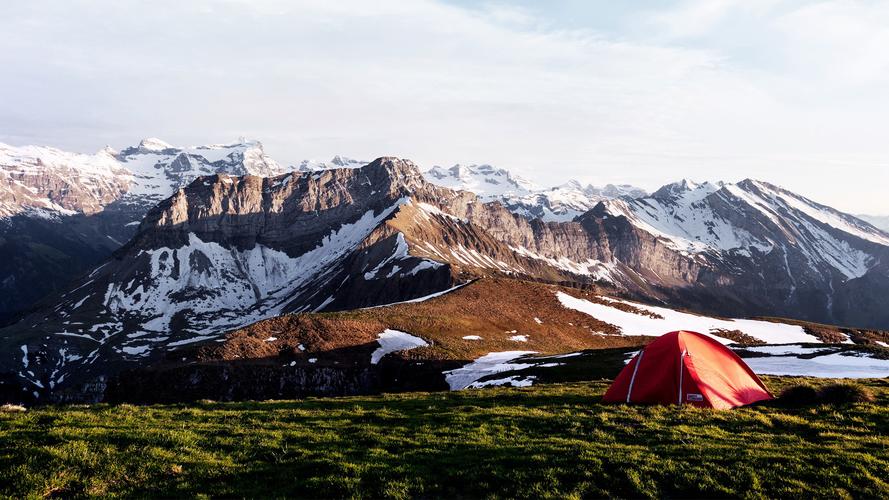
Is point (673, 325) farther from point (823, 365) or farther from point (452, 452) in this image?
point (452, 452)

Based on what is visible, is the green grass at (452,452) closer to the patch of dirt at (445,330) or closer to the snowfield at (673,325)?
the patch of dirt at (445,330)

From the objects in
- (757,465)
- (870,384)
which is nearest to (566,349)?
(870,384)

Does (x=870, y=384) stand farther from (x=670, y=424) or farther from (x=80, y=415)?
(x=80, y=415)

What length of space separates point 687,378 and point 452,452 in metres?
15.2

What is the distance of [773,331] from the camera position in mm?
135250

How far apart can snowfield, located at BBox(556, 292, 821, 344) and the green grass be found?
101 m

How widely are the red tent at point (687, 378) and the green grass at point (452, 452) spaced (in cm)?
184

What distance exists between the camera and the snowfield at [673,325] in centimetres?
12612

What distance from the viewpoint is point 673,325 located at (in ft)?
438

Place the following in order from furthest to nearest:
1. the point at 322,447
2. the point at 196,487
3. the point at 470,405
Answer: the point at 470,405, the point at 322,447, the point at 196,487

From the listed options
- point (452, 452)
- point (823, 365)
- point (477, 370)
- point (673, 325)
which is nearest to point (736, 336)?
point (673, 325)

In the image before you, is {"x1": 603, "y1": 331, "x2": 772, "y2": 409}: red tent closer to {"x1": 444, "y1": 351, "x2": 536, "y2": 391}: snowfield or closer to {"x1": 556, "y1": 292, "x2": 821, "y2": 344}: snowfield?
{"x1": 444, "y1": 351, "x2": 536, "y2": 391}: snowfield

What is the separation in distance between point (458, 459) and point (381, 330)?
7511 centimetres

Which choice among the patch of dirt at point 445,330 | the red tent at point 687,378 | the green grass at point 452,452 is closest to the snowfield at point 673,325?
the patch of dirt at point 445,330
